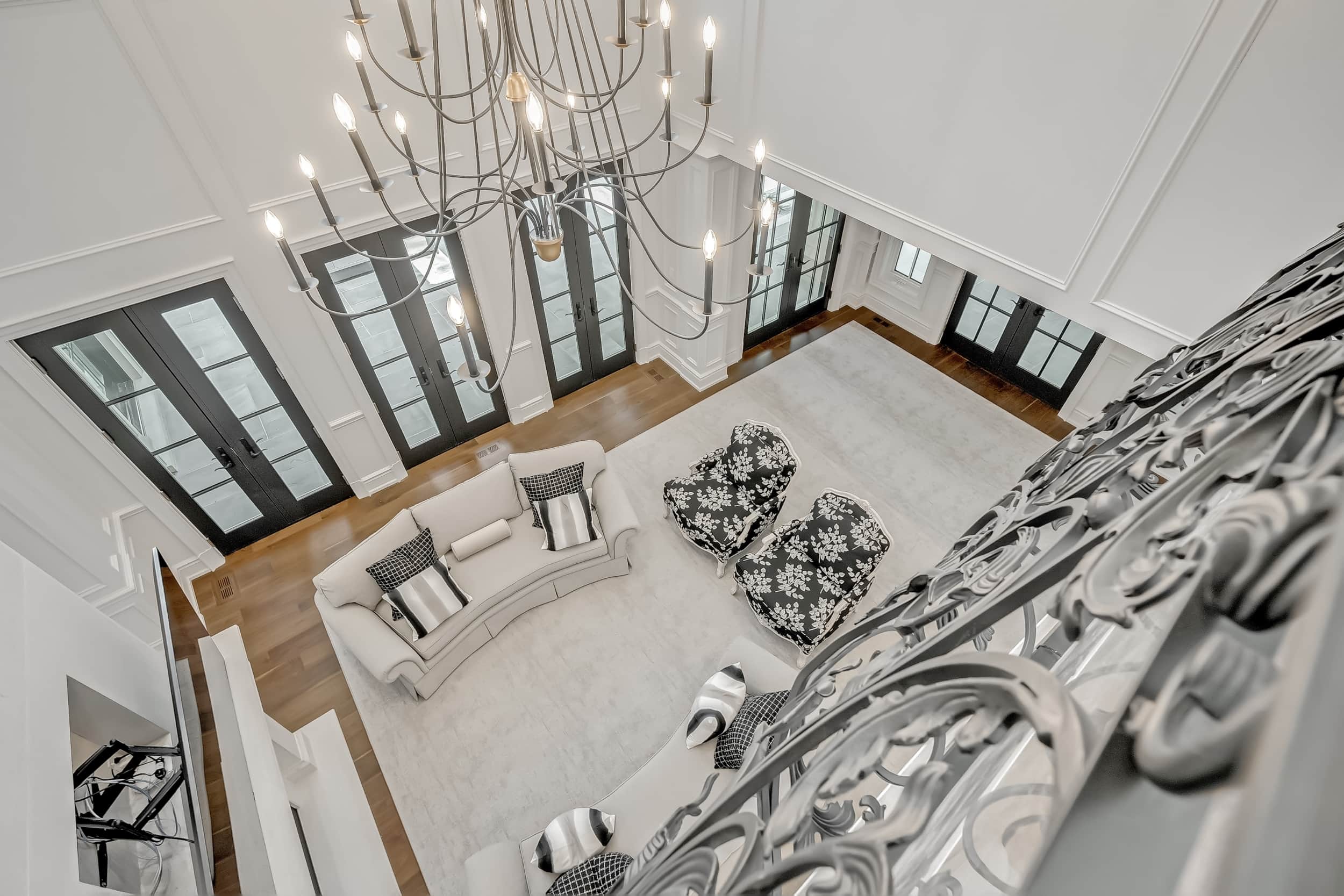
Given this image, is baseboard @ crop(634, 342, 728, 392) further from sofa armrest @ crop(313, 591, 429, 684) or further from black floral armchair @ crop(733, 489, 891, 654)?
sofa armrest @ crop(313, 591, 429, 684)

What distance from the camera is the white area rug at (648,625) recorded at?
3.59m

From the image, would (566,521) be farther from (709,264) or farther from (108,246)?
(108,246)

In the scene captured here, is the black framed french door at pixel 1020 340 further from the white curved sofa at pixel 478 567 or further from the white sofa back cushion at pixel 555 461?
the white curved sofa at pixel 478 567

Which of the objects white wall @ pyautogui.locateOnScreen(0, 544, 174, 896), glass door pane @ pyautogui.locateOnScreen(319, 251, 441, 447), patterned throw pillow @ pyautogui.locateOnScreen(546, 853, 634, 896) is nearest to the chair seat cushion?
patterned throw pillow @ pyautogui.locateOnScreen(546, 853, 634, 896)

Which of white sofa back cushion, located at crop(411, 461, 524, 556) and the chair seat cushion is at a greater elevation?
white sofa back cushion, located at crop(411, 461, 524, 556)

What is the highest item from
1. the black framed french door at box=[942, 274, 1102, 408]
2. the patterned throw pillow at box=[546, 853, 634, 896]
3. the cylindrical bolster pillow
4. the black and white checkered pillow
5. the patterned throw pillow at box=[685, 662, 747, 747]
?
the cylindrical bolster pillow

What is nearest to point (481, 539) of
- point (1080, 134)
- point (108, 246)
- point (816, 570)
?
point (816, 570)

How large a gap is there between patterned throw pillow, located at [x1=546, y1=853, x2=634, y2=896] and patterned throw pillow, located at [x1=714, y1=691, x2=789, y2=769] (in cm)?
61

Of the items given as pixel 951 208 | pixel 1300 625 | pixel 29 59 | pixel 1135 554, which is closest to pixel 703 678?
pixel 951 208

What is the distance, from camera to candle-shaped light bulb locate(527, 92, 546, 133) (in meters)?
1.53

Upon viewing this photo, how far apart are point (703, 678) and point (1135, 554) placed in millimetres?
3632

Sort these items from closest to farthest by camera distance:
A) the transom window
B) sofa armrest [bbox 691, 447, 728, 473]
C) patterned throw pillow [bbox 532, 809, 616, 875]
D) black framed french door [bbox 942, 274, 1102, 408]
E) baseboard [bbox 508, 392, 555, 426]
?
patterned throw pillow [bbox 532, 809, 616, 875] → sofa armrest [bbox 691, 447, 728, 473] → black framed french door [bbox 942, 274, 1102, 408] → baseboard [bbox 508, 392, 555, 426] → the transom window

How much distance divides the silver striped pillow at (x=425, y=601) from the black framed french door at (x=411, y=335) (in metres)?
1.26

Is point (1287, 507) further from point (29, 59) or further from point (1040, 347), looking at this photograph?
point (1040, 347)
